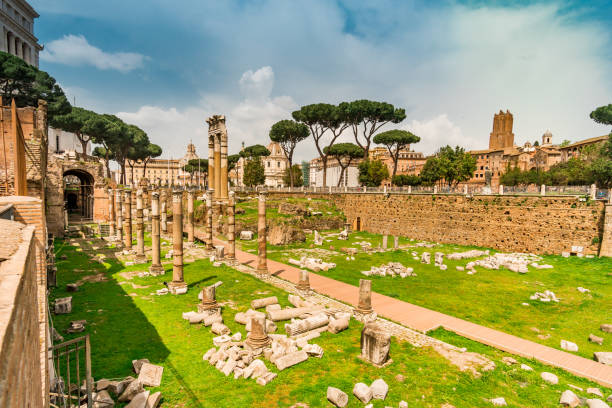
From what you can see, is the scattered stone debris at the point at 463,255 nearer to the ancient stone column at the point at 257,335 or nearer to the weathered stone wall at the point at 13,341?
the ancient stone column at the point at 257,335

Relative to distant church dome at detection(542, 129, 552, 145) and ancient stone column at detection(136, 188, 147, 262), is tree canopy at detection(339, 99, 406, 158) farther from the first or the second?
distant church dome at detection(542, 129, 552, 145)

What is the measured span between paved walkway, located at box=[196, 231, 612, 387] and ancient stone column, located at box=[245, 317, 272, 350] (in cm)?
450

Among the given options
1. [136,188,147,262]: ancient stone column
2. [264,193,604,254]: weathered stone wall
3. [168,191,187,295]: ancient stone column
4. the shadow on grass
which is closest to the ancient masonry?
[136,188,147,262]: ancient stone column

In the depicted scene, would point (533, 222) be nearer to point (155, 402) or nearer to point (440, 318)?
point (440, 318)

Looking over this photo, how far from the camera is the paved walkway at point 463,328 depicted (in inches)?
308

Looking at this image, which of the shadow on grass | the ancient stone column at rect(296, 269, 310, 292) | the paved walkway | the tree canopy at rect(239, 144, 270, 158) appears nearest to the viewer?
the shadow on grass

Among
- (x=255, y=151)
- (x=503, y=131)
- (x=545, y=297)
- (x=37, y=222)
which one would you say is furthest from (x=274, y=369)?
(x=503, y=131)

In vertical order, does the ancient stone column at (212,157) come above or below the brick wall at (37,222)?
above

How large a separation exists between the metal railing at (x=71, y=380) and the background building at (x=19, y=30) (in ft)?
170

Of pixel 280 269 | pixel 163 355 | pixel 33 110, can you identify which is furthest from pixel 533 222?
pixel 33 110

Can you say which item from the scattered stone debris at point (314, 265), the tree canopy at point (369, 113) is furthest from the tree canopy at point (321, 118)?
the scattered stone debris at point (314, 265)

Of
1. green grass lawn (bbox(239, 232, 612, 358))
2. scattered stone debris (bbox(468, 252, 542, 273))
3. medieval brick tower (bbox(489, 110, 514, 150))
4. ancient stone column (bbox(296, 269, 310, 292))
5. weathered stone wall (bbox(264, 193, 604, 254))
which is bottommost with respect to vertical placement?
green grass lawn (bbox(239, 232, 612, 358))

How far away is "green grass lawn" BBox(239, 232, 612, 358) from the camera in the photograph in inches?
399

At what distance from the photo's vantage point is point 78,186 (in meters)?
34.6
